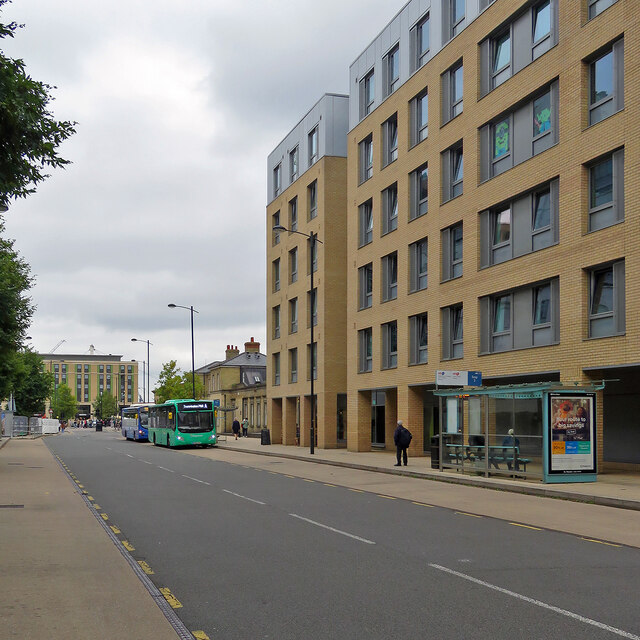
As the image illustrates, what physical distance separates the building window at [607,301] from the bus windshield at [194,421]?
28214 millimetres

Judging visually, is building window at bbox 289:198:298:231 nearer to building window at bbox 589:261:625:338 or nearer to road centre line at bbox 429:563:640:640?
building window at bbox 589:261:625:338

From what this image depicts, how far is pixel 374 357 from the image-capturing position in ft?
130

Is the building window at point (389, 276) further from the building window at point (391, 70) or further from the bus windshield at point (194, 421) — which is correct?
the bus windshield at point (194, 421)

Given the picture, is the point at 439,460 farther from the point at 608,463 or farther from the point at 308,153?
the point at 308,153

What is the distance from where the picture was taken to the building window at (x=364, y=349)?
41.3 m

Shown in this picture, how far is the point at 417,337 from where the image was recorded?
36.0 metres

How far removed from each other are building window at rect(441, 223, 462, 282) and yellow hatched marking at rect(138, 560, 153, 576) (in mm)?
23904

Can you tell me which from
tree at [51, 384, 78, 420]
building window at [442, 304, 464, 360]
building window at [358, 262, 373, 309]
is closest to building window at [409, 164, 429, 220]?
building window at [442, 304, 464, 360]

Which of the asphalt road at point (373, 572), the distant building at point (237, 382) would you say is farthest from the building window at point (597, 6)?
the distant building at point (237, 382)

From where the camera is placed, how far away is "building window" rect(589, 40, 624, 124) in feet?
77.2

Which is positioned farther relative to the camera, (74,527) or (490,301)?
(490,301)

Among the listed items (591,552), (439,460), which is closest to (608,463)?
(439,460)

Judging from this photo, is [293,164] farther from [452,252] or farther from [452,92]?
[452,252]

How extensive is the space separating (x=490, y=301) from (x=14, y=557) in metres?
22.6
